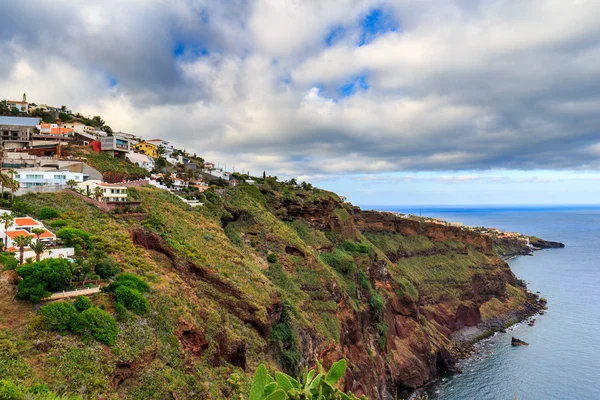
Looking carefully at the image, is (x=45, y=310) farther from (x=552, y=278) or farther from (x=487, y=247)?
(x=552, y=278)

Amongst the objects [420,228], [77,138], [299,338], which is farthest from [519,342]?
[77,138]

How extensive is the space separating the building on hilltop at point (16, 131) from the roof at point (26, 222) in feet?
160

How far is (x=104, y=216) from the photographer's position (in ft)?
123

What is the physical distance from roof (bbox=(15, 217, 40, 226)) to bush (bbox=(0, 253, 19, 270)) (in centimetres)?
662

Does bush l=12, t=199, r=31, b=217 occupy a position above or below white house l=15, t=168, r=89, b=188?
below

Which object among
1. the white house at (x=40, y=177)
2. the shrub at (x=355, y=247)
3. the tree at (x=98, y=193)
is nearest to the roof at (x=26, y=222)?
the tree at (x=98, y=193)

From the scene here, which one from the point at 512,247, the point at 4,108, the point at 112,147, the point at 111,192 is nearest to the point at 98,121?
the point at 4,108

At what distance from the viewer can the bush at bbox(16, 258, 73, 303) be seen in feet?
73.5

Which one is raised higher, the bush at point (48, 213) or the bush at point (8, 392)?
the bush at point (48, 213)

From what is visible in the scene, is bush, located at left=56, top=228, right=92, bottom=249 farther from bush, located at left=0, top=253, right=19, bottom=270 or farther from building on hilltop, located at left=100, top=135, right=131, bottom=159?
building on hilltop, located at left=100, top=135, right=131, bottom=159

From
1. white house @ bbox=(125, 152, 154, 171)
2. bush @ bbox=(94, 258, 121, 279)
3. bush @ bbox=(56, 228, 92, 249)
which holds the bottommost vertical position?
bush @ bbox=(94, 258, 121, 279)

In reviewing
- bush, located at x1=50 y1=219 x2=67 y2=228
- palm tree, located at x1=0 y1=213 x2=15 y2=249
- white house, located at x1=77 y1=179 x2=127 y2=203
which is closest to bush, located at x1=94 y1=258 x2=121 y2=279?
palm tree, located at x1=0 y1=213 x2=15 y2=249

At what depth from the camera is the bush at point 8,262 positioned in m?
24.2

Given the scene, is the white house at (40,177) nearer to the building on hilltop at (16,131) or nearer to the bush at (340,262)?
the building on hilltop at (16,131)
